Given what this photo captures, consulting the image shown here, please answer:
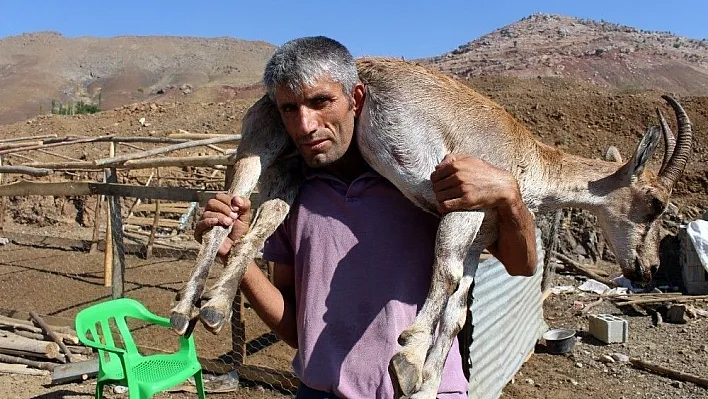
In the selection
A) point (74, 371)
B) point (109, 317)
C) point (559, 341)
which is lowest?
point (74, 371)

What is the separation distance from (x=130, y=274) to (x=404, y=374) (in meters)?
9.48

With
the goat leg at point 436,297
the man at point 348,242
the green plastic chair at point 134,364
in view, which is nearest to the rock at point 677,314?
the green plastic chair at point 134,364

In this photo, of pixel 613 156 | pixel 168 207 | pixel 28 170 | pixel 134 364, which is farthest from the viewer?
pixel 168 207

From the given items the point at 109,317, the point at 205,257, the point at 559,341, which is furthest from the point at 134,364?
the point at 559,341

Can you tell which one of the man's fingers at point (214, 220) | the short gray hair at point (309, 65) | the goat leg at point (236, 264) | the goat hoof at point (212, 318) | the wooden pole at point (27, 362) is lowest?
the wooden pole at point (27, 362)

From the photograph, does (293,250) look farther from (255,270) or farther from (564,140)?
(564,140)

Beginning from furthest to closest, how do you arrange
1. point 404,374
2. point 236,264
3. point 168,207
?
point 168,207, point 236,264, point 404,374

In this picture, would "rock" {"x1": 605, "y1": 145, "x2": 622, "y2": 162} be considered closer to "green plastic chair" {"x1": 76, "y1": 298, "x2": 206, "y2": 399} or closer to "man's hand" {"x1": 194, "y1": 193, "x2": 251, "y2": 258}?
"man's hand" {"x1": 194, "y1": 193, "x2": 251, "y2": 258}

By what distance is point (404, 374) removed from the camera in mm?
2070

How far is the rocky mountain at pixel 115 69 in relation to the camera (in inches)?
2116

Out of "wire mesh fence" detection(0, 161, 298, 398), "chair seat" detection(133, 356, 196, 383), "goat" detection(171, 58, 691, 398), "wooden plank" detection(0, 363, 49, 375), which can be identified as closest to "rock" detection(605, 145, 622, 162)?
"goat" detection(171, 58, 691, 398)

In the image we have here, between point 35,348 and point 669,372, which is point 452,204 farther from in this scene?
point 35,348

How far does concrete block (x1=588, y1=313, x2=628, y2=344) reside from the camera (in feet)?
25.1

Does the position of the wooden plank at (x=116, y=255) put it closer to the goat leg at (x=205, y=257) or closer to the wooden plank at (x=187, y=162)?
the wooden plank at (x=187, y=162)
